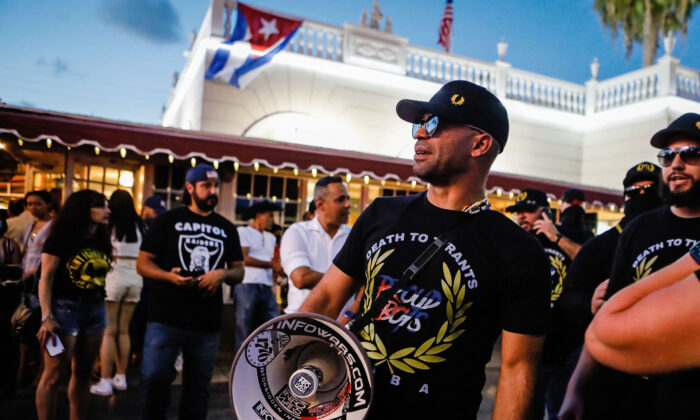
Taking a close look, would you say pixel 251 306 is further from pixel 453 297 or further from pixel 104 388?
pixel 453 297

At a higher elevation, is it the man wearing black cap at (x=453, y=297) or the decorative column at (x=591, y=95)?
the decorative column at (x=591, y=95)

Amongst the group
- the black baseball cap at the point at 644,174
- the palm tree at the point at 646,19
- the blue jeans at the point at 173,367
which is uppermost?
the palm tree at the point at 646,19

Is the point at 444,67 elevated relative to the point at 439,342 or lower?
elevated

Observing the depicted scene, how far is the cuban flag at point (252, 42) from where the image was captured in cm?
1083

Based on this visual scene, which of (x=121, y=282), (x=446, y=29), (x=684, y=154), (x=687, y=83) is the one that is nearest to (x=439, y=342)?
(x=684, y=154)

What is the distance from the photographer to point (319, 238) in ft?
13.1

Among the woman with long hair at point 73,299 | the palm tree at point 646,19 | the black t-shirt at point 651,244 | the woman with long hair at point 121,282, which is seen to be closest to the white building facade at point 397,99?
the palm tree at point 646,19

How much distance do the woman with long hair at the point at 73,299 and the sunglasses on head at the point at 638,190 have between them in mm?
3881

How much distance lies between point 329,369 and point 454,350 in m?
0.42

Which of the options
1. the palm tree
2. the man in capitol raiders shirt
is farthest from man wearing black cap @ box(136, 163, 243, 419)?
the palm tree

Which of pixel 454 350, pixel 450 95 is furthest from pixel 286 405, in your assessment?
pixel 450 95

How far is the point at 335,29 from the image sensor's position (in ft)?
40.2

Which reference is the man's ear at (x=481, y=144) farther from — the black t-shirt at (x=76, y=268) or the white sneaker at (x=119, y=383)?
the white sneaker at (x=119, y=383)

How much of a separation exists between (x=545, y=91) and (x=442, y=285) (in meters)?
14.9
